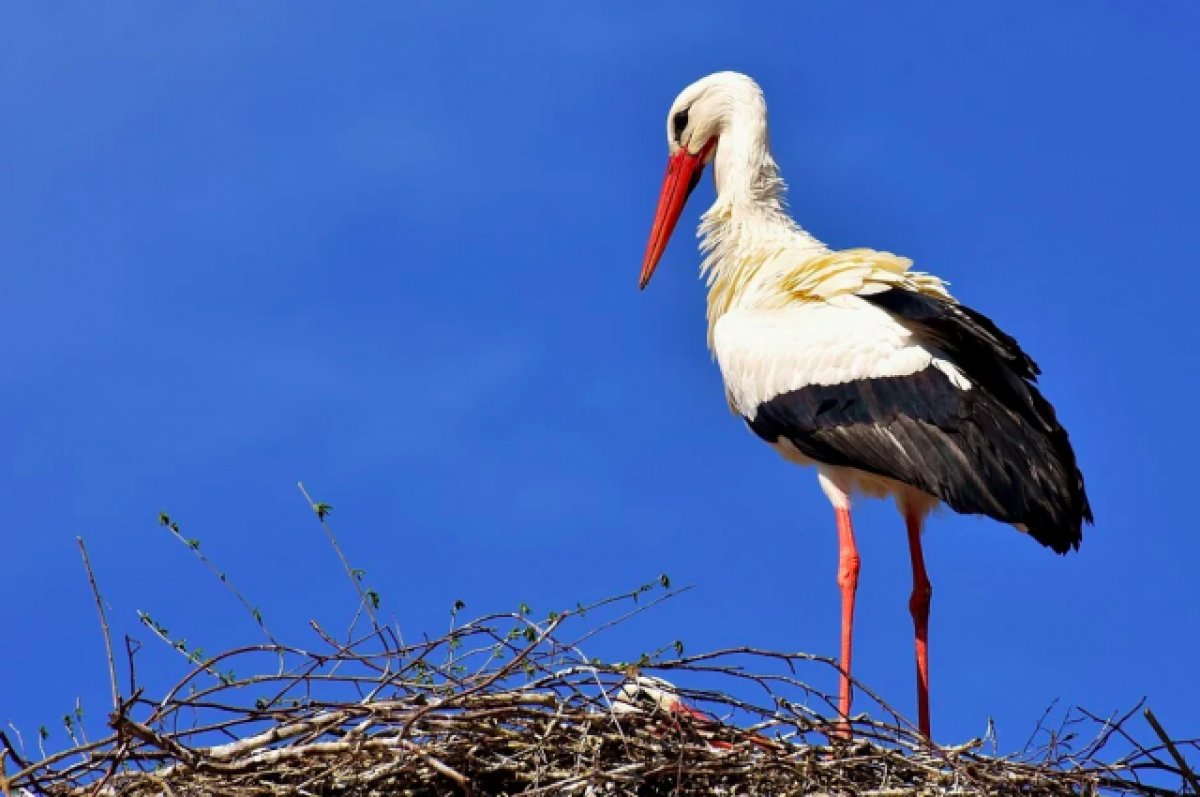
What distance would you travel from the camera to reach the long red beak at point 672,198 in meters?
8.09

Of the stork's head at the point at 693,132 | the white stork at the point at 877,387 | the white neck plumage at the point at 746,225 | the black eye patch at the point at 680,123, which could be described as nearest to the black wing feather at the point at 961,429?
the white stork at the point at 877,387

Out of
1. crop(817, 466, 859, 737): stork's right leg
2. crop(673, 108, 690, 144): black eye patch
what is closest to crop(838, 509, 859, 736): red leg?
crop(817, 466, 859, 737): stork's right leg

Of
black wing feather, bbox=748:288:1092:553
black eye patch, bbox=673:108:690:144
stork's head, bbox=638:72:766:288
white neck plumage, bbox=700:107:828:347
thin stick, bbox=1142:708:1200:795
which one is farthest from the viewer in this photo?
black eye patch, bbox=673:108:690:144

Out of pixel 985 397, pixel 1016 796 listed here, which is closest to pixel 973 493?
pixel 985 397

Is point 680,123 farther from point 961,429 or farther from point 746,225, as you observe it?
point 961,429

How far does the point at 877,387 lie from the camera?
6.70m

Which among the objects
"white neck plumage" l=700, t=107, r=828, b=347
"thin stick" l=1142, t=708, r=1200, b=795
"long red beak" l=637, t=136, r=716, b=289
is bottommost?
"thin stick" l=1142, t=708, r=1200, b=795

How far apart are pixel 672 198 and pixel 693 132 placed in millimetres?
313

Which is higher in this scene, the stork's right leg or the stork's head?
the stork's head

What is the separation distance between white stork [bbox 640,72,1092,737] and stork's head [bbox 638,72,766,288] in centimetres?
34

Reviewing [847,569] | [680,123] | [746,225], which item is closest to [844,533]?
[847,569]

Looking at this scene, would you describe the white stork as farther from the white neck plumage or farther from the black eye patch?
the black eye patch

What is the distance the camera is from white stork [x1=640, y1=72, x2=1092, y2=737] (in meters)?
6.41

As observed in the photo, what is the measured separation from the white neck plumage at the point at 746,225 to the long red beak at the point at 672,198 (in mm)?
238
